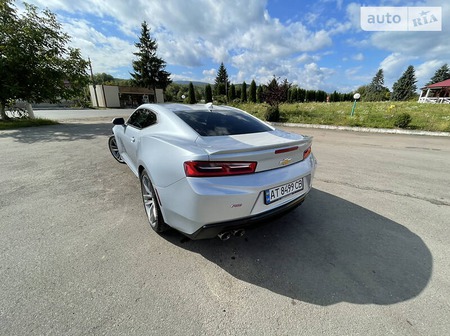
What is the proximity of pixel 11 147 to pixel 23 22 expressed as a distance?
8795mm

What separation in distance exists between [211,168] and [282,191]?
0.78m

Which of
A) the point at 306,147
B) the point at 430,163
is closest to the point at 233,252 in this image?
the point at 306,147

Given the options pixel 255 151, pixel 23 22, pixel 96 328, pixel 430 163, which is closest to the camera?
pixel 96 328

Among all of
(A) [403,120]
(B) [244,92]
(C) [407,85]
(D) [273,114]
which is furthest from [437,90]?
(D) [273,114]

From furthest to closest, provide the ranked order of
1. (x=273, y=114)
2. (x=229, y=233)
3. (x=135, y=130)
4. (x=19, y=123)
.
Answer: (x=273, y=114), (x=19, y=123), (x=135, y=130), (x=229, y=233)

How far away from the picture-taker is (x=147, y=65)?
1379 inches

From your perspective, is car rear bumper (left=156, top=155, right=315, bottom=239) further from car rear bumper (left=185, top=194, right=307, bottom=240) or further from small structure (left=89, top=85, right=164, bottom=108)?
small structure (left=89, top=85, right=164, bottom=108)

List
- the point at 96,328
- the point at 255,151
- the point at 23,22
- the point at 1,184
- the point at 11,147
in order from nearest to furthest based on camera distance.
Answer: the point at 96,328, the point at 255,151, the point at 1,184, the point at 11,147, the point at 23,22

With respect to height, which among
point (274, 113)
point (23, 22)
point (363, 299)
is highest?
point (23, 22)

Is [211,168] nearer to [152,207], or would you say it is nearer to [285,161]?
[285,161]

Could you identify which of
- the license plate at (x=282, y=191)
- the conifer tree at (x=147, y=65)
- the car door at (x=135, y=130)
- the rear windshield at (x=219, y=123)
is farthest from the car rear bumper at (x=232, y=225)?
the conifer tree at (x=147, y=65)

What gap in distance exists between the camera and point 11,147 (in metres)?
6.45

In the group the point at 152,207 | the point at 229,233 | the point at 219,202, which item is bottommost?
the point at 152,207

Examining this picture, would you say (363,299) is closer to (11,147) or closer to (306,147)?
(306,147)
